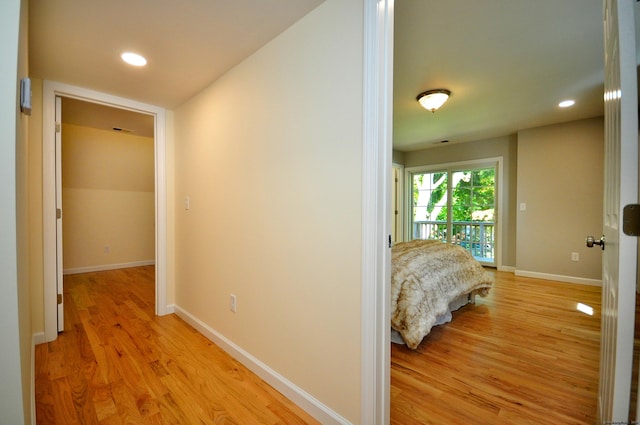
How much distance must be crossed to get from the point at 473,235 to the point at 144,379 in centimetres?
567

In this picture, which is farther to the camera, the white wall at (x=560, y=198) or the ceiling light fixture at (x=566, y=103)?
the white wall at (x=560, y=198)

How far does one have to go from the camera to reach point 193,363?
2.01 metres

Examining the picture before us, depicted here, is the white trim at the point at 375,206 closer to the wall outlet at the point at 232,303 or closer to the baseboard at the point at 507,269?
the wall outlet at the point at 232,303

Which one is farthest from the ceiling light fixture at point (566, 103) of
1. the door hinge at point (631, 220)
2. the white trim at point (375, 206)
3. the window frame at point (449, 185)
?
the door hinge at point (631, 220)

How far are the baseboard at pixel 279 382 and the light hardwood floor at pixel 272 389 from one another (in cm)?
4

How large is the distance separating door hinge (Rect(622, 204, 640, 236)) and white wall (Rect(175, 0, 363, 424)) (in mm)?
858

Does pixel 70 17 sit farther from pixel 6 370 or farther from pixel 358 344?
pixel 358 344

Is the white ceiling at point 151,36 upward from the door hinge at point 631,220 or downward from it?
upward

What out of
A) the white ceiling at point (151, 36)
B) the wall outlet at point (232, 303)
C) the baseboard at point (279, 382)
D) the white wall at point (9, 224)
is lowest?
the baseboard at point (279, 382)

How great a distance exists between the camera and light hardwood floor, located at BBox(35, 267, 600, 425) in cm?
150

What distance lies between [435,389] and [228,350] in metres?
1.50

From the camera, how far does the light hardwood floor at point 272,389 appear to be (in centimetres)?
150

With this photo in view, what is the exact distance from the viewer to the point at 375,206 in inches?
48.3

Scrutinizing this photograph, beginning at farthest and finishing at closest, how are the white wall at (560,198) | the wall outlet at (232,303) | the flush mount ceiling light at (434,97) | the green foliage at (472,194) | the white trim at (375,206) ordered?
the green foliage at (472,194), the white wall at (560,198), the flush mount ceiling light at (434,97), the wall outlet at (232,303), the white trim at (375,206)
